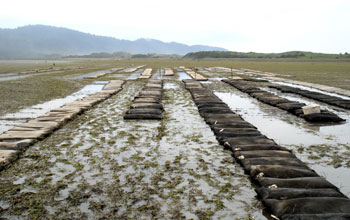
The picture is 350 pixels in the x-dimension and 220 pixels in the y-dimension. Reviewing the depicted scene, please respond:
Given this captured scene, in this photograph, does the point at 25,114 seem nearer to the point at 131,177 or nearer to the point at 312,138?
the point at 131,177

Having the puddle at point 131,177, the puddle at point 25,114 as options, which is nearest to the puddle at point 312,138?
the puddle at point 131,177

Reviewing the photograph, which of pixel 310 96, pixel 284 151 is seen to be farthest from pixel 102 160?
pixel 310 96

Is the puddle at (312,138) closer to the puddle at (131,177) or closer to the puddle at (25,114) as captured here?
the puddle at (131,177)

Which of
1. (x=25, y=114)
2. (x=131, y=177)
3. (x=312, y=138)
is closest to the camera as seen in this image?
(x=131, y=177)

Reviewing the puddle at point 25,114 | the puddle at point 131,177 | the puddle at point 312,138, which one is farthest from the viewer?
the puddle at point 25,114

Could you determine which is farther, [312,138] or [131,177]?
[312,138]

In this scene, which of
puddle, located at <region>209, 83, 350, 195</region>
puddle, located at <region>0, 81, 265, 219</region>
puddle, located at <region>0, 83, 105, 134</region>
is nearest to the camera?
puddle, located at <region>0, 81, 265, 219</region>

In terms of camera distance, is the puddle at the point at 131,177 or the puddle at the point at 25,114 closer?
the puddle at the point at 131,177

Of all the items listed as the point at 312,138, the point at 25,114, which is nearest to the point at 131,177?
the point at 312,138

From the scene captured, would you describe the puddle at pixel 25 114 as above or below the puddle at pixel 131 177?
above

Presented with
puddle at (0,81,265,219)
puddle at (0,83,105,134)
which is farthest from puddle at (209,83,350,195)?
puddle at (0,83,105,134)

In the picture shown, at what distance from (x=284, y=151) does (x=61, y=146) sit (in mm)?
5239

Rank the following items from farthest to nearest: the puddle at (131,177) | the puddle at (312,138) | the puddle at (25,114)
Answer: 1. the puddle at (25,114)
2. the puddle at (312,138)
3. the puddle at (131,177)

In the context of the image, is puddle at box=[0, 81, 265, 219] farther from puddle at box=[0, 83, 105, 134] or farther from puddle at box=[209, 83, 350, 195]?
puddle at box=[0, 83, 105, 134]
